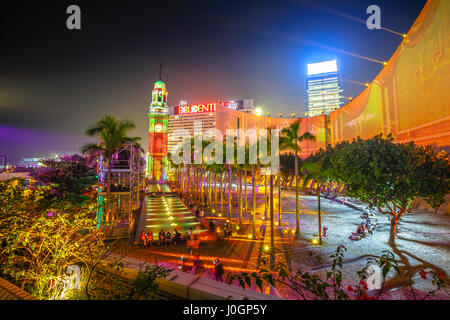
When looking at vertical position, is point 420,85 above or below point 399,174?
above

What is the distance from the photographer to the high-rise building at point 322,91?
6841 inches

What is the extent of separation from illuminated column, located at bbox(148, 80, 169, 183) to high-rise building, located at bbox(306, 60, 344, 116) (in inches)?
5184

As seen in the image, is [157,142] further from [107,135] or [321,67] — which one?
[321,67]

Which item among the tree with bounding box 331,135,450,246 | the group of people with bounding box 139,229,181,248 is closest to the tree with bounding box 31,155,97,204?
the group of people with bounding box 139,229,181,248

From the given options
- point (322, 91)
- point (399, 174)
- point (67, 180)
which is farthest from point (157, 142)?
point (322, 91)

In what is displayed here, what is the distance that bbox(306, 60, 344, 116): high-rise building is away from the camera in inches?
6841

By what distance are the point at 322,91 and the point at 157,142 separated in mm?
155794

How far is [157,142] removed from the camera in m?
76.8

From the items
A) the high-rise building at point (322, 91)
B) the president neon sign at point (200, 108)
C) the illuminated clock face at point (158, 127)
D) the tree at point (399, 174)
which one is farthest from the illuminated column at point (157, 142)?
the high-rise building at point (322, 91)

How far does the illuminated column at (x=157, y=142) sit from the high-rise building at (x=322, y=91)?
131676 millimetres

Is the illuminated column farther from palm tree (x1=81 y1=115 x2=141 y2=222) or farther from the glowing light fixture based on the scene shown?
the glowing light fixture

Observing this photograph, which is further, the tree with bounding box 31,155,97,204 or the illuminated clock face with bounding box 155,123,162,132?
the illuminated clock face with bounding box 155,123,162,132
